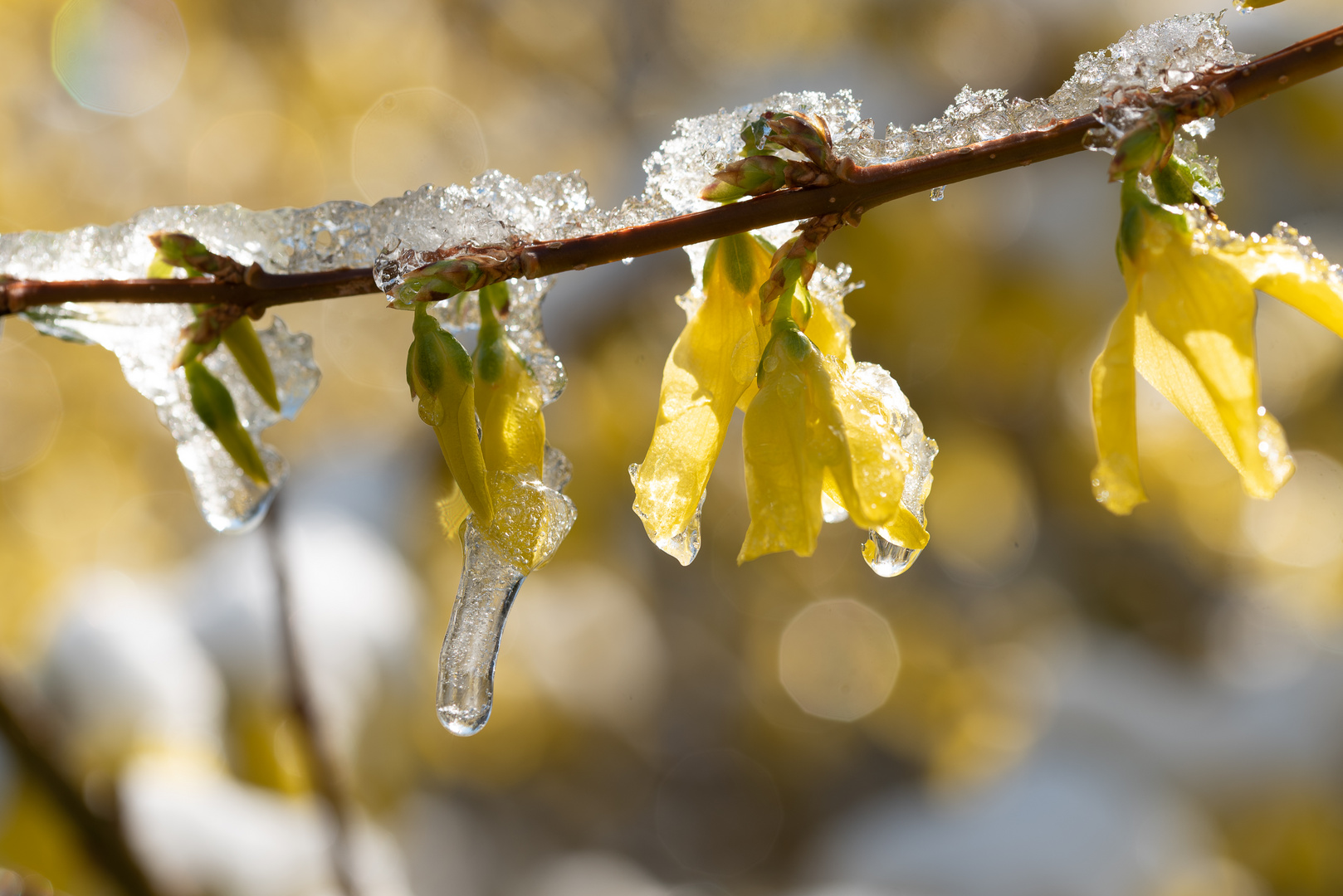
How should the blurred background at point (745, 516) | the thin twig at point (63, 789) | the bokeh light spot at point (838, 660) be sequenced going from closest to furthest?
the thin twig at point (63, 789) → the blurred background at point (745, 516) → the bokeh light spot at point (838, 660)

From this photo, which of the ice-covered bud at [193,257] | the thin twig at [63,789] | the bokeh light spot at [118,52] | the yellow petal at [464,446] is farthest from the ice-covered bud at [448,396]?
the bokeh light spot at [118,52]

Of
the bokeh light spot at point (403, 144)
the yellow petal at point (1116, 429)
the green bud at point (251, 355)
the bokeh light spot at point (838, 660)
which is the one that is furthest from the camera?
the bokeh light spot at point (838, 660)

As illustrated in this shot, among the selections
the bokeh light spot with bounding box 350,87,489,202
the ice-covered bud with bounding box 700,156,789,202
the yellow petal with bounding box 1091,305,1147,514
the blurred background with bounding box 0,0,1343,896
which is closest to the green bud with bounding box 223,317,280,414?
the ice-covered bud with bounding box 700,156,789,202

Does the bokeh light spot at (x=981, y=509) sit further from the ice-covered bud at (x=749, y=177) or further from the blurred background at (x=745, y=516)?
the ice-covered bud at (x=749, y=177)

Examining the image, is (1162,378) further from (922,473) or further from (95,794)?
(95,794)

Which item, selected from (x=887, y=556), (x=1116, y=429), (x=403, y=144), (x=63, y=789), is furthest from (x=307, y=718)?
(x=403, y=144)

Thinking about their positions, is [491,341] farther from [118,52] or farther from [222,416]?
[118,52]
